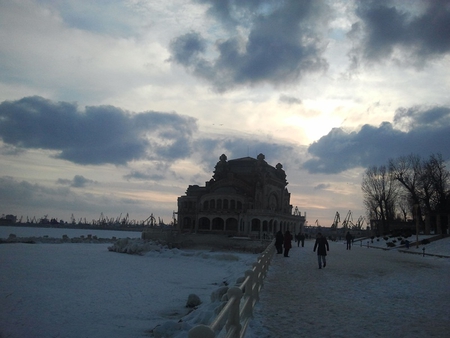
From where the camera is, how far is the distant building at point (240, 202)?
206 ft

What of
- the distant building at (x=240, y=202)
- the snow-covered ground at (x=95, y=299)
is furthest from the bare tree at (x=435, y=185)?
the snow-covered ground at (x=95, y=299)

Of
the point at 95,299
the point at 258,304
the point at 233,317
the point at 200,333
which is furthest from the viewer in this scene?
the point at 95,299

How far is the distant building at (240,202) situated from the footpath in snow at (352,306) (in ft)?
149

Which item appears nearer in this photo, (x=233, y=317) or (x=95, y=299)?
(x=233, y=317)

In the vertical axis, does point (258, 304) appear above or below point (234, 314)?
below

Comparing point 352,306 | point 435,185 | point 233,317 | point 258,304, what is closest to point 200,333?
point 233,317

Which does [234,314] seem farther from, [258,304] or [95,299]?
[95,299]

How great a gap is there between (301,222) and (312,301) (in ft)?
232

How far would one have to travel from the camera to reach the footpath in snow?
7.73m

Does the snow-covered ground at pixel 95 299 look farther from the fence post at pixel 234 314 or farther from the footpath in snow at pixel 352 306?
the fence post at pixel 234 314

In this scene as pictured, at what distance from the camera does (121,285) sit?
2323 cm

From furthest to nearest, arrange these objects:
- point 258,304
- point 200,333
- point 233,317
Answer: point 258,304
point 233,317
point 200,333

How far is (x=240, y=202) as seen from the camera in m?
64.8

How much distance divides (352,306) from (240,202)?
54.8 meters
